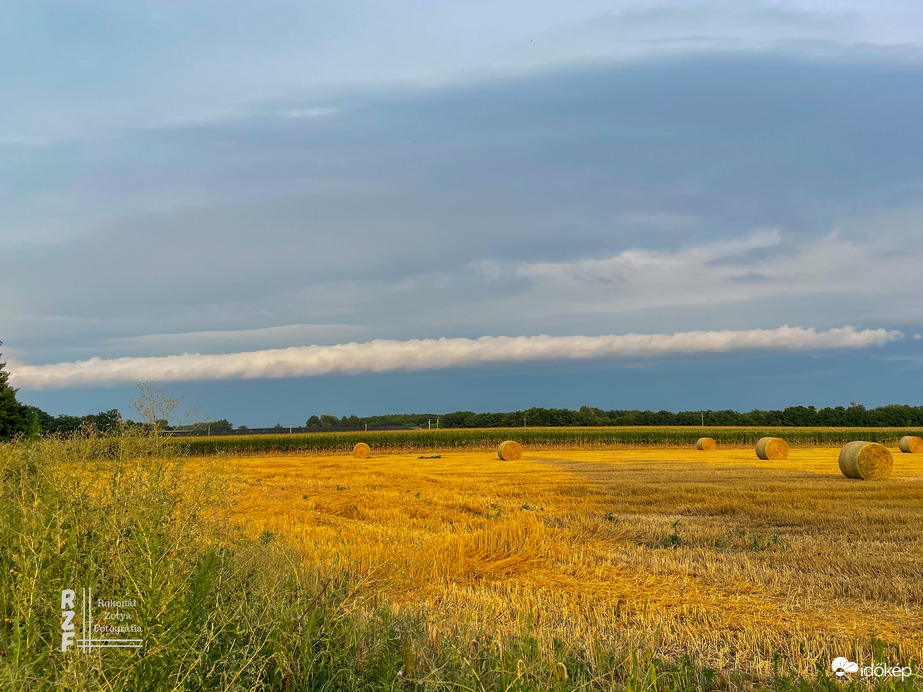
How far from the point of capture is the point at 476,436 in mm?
53125

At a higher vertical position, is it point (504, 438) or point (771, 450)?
point (771, 450)

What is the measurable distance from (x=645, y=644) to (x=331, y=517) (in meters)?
8.75

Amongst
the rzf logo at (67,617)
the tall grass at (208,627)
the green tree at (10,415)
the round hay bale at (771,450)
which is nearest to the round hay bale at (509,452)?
the round hay bale at (771,450)

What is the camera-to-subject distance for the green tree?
26000mm

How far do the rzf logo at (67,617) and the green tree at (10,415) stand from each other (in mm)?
26103

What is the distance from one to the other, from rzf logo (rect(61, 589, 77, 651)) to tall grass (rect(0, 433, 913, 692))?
72mm

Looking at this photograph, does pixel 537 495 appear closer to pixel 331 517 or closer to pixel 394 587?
pixel 331 517

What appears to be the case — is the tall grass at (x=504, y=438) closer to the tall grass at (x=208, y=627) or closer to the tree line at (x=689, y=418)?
the tree line at (x=689, y=418)

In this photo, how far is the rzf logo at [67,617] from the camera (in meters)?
3.83

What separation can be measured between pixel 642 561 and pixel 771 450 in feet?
92.9

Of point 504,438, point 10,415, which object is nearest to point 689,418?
point 504,438

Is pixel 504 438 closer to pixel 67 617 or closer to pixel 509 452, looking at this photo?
pixel 509 452

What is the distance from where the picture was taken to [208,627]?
437 cm

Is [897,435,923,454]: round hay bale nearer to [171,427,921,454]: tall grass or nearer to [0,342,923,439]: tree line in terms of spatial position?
[171,427,921,454]: tall grass
